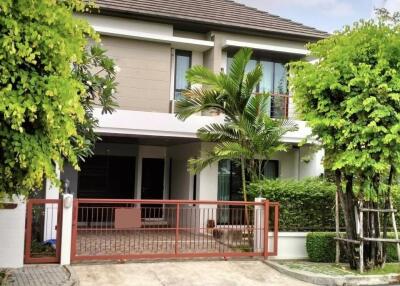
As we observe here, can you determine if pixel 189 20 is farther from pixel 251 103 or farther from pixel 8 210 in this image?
pixel 8 210

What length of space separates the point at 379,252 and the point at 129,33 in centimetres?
993

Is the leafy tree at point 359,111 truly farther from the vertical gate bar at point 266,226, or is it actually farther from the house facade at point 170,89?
the house facade at point 170,89

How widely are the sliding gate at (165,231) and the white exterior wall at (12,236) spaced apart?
3.44ft

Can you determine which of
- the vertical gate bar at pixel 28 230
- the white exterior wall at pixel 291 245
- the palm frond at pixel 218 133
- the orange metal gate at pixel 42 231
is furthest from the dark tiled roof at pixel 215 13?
the white exterior wall at pixel 291 245

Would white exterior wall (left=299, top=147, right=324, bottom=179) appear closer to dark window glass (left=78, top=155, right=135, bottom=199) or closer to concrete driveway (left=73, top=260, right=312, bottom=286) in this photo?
dark window glass (left=78, top=155, right=135, bottom=199)

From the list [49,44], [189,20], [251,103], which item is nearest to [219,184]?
[251,103]

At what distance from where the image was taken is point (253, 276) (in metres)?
11.0

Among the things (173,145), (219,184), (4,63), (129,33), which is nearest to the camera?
(4,63)

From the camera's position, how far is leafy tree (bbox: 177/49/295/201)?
1394 centimetres

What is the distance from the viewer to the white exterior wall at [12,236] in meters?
10.4

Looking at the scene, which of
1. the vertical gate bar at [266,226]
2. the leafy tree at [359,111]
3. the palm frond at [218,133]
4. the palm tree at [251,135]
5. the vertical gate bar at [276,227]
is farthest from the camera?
the palm frond at [218,133]

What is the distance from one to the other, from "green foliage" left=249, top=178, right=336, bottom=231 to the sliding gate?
37 cm

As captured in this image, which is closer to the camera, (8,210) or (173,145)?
(8,210)

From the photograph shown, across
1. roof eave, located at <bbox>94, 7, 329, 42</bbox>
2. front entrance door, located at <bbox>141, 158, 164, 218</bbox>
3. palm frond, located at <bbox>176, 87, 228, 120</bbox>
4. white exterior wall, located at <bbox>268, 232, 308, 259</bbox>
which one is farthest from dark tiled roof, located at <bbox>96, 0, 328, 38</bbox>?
white exterior wall, located at <bbox>268, 232, 308, 259</bbox>
